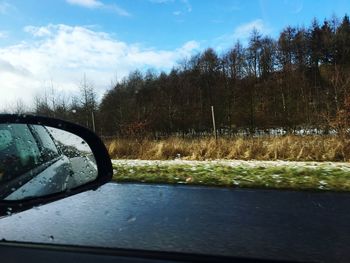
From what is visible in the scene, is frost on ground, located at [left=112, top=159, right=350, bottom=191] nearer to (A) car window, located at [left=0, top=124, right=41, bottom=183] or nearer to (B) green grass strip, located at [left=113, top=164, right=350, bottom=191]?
(B) green grass strip, located at [left=113, top=164, right=350, bottom=191]

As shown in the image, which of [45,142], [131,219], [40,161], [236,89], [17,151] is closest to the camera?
[17,151]

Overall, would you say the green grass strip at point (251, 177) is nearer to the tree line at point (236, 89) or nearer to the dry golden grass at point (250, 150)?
the dry golden grass at point (250, 150)

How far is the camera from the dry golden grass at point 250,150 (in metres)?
12.8

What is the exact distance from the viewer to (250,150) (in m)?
13.7

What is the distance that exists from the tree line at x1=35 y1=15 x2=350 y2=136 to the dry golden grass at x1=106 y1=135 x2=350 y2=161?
50.1ft

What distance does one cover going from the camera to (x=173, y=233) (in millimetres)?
2580

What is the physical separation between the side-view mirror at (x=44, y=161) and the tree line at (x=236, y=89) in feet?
90.7

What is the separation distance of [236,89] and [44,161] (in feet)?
136

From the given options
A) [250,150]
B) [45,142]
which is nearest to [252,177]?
[45,142]

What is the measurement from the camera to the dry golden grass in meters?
12.8

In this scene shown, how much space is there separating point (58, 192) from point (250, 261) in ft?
3.15

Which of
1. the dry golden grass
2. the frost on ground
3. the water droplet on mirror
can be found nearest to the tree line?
the dry golden grass

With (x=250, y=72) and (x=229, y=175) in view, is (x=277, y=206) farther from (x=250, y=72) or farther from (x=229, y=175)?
(x=250, y=72)

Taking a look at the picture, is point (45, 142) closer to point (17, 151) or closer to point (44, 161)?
point (44, 161)
